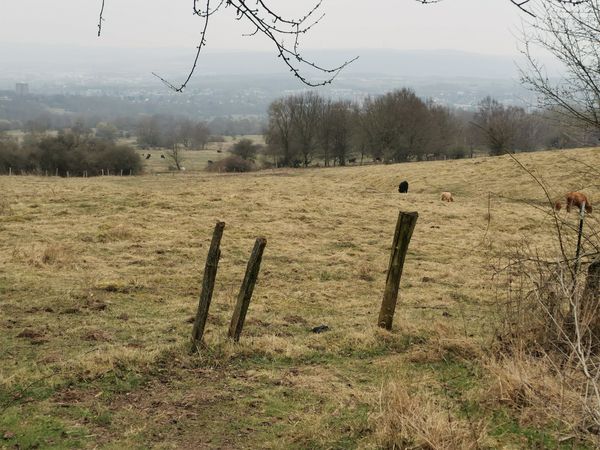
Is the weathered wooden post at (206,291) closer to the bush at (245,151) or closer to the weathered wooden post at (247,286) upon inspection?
the weathered wooden post at (247,286)

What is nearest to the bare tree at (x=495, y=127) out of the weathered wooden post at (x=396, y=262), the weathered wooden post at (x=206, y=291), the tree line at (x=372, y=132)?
the weathered wooden post at (x=396, y=262)

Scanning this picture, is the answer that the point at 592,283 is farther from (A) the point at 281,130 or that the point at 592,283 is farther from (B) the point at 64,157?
(A) the point at 281,130

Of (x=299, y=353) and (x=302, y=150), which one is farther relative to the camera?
(x=302, y=150)

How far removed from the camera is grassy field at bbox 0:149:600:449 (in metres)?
4.39

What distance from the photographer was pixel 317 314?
885 centimetres

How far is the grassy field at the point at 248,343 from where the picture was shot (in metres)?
4.39

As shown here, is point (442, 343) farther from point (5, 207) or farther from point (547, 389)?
point (5, 207)

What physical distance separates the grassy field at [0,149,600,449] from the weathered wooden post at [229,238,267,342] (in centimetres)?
18

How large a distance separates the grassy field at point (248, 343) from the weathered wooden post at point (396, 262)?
24cm

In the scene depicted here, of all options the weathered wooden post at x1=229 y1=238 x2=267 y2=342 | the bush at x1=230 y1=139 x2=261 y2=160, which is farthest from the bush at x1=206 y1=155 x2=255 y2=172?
the weathered wooden post at x1=229 y1=238 x2=267 y2=342

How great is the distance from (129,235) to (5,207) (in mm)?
6130

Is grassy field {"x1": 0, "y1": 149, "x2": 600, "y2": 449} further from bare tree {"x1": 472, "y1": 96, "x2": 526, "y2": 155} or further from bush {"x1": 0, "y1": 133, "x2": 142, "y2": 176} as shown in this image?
bush {"x1": 0, "y1": 133, "x2": 142, "y2": 176}

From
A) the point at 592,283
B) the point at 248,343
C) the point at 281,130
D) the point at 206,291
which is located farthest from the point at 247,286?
the point at 281,130

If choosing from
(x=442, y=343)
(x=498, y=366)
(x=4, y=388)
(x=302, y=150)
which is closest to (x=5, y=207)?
(x=4, y=388)
